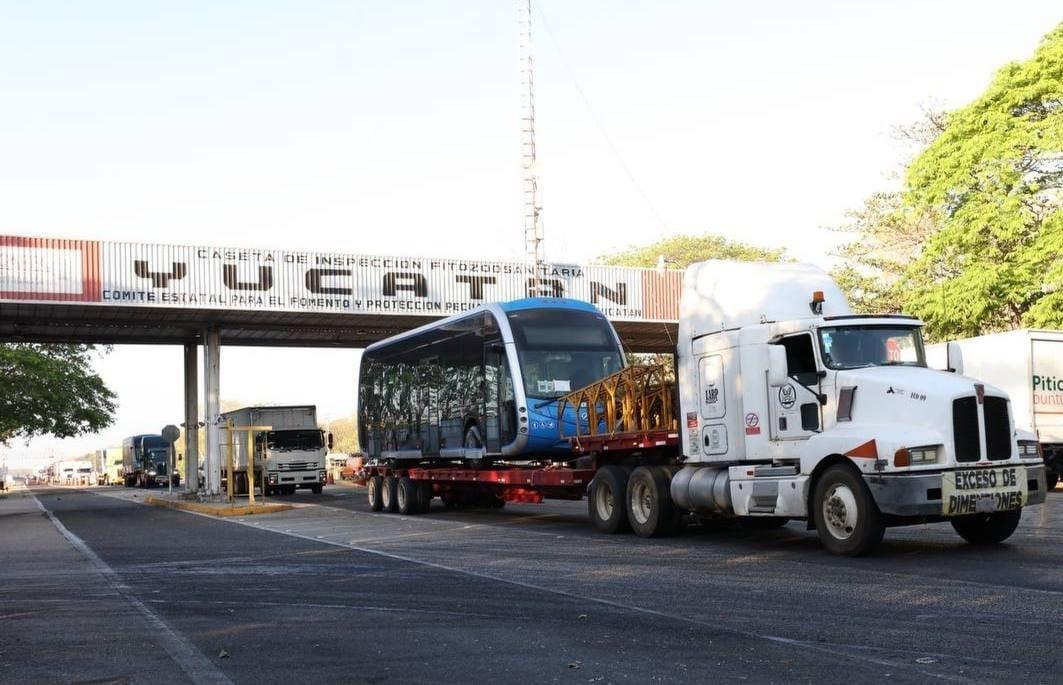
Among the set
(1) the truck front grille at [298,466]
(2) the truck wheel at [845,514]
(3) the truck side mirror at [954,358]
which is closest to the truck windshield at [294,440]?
(1) the truck front grille at [298,466]

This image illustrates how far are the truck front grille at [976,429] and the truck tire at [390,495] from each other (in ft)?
54.1

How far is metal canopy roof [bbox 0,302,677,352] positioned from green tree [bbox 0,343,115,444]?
17842mm

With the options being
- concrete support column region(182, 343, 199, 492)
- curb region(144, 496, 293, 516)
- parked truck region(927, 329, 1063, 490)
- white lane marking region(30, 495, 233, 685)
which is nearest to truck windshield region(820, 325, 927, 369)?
white lane marking region(30, 495, 233, 685)

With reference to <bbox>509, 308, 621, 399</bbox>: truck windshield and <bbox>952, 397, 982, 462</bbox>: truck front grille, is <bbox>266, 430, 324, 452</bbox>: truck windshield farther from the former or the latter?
<bbox>952, 397, 982, 462</bbox>: truck front grille

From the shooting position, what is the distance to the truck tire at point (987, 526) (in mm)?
13828

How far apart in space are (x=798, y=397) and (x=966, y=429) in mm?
2069

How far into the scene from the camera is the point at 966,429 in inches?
503

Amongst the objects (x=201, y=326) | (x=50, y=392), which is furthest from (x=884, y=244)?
(x=50, y=392)

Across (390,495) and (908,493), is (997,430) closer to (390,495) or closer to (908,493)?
(908,493)

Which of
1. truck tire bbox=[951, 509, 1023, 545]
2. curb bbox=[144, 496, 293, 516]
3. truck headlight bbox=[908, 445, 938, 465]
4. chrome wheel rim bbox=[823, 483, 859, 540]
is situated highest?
truck headlight bbox=[908, 445, 938, 465]

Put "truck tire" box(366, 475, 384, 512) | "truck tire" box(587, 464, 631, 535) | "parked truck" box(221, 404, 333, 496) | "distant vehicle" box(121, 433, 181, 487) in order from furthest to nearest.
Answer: "distant vehicle" box(121, 433, 181, 487), "parked truck" box(221, 404, 333, 496), "truck tire" box(366, 475, 384, 512), "truck tire" box(587, 464, 631, 535)

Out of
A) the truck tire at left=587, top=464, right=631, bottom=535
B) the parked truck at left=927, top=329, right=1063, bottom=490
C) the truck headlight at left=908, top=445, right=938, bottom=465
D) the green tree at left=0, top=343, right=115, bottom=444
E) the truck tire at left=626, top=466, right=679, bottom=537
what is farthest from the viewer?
the green tree at left=0, top=343, right=115, bottom=444

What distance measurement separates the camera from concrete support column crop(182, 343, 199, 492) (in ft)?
136

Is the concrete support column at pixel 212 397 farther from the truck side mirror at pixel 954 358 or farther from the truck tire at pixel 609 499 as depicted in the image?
the truck side mirror at pixel 954 358
